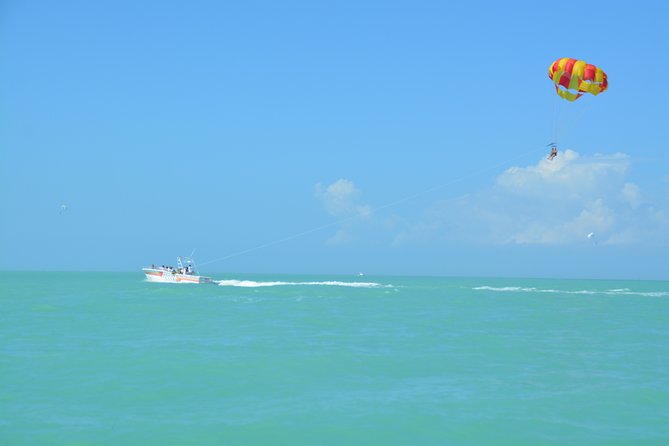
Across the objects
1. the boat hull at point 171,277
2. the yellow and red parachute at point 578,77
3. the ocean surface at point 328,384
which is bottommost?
the ocean surface at point 328,384

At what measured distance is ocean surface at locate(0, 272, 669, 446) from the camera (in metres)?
11.7

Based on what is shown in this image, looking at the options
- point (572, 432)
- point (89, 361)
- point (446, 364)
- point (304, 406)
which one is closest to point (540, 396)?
point (572, 432)

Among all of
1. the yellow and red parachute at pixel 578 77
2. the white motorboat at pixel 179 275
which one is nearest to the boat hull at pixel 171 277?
the white motorboat at pixel 179 275

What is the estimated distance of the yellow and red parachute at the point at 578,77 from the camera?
1104 inches

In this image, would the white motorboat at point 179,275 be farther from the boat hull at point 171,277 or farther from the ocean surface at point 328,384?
the ocean surface at point 328,384

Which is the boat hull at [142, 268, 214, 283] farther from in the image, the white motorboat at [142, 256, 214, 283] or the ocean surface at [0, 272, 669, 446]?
the ocean surface at [0, 272, 669, 446]

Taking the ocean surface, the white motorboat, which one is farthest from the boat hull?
the ocean surface

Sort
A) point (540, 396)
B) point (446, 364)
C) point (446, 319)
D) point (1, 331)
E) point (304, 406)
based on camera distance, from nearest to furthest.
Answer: point (304, 406)
point (540, 396)
point (446, 364)
point (1, 331)
point (446, 319)

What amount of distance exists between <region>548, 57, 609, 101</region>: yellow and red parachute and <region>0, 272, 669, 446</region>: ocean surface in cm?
1118

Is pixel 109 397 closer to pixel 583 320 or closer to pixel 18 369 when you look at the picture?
pixel 18 369

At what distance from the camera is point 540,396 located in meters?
14.3

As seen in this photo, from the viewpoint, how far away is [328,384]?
15.5 meters

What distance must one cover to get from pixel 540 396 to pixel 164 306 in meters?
29.1

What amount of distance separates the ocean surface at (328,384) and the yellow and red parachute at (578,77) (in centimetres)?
1118
